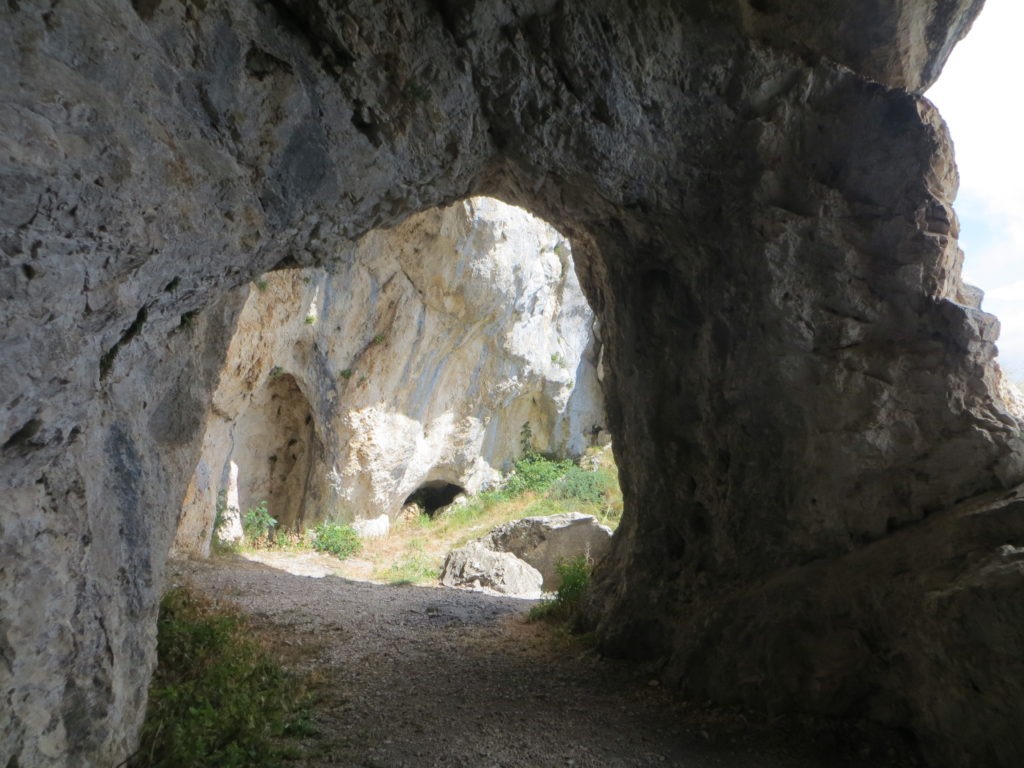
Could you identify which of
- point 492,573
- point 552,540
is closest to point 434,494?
point 552,540

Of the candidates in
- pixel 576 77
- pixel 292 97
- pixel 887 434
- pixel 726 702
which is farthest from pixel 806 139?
pixel 726 702

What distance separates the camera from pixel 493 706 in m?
5.03

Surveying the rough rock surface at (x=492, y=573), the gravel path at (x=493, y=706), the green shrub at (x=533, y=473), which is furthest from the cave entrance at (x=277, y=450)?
the green shrub at (x=533, y=473)

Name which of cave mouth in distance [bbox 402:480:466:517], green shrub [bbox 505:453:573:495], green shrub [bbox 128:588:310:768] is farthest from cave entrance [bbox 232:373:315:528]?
green shrub [bbox 128:588:310:768]

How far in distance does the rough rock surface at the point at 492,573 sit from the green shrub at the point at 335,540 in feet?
10.3

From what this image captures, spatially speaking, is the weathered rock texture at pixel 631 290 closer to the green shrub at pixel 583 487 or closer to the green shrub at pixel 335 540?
the green shrub at pixel 335 540

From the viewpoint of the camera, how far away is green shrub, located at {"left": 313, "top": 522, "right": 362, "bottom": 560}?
44.2ft

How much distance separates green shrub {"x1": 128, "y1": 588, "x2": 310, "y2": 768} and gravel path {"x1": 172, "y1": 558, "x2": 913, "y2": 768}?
0.31 m

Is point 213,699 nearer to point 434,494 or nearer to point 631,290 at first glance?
point 631,290

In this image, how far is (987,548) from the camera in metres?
4.08

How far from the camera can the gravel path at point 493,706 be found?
169 inches

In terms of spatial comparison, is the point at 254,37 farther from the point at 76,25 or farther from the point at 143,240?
the point at 143,240

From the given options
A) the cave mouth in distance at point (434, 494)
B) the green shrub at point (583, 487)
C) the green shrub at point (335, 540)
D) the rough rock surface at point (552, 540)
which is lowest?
the green shrub at point (335, 540)

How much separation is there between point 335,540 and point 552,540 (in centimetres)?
465
